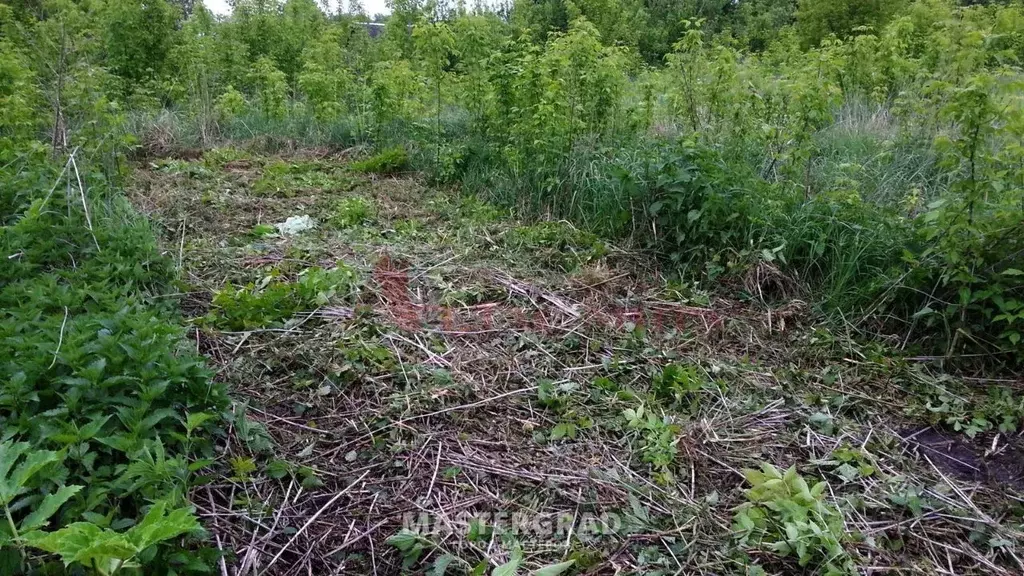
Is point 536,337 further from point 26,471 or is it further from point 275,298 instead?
point 26,471

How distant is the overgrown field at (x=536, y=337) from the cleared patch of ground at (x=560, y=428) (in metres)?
0.01

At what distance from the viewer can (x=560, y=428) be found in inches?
94.1

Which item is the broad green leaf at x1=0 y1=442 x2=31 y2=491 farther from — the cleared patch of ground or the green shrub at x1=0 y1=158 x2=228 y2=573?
the cleared patch of ground

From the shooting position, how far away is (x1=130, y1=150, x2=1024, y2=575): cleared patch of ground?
1.90 metres

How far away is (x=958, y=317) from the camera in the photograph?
120 inches

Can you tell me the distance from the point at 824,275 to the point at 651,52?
13226 millimetres

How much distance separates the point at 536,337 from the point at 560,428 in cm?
70

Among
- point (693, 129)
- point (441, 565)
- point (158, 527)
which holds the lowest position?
point (441, 565)

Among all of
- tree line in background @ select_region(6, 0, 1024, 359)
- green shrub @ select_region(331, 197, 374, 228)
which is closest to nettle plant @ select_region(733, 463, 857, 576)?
tree line in background @ select_region(6, 0, 1024, 359)

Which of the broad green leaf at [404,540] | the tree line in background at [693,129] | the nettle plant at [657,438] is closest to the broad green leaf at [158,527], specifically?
the broad green leaf at [404,540]

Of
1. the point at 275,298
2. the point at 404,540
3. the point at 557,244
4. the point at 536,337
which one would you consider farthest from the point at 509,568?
the point at 557,244

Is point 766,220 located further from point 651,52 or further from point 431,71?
point 651,52

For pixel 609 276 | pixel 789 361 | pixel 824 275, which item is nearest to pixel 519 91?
pixel 609 276

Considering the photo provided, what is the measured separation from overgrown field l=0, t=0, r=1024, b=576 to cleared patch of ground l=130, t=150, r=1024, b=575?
1cm
